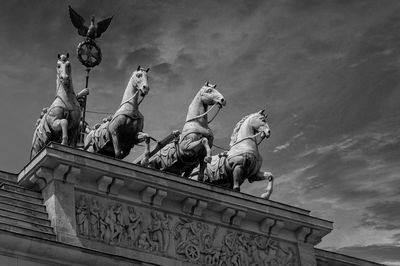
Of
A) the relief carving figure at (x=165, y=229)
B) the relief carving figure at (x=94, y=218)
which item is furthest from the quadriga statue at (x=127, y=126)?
the relief carving figure at (x=94, y=218)

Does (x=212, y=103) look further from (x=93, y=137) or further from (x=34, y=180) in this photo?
(x=34, y=180)

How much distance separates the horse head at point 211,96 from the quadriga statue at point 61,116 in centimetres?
455

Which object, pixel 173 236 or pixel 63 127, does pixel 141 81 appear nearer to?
pixel 63 127

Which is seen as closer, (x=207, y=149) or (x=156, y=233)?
(x=156, y=233)

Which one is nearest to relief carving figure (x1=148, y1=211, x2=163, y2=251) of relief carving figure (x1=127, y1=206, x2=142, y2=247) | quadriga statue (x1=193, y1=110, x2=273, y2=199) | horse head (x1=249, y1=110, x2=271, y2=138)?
relief carving figure (x1=127, y1=206, x2=142, y2=247)

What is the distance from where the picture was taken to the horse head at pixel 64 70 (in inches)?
1229

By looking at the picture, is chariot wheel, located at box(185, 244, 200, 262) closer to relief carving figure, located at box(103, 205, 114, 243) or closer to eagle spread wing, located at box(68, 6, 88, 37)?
relief carving figure, located at box(103, 205, 114, 243)

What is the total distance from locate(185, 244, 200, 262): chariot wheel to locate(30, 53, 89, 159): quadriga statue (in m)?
4.49

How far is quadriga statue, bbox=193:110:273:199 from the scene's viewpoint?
34.2 meters

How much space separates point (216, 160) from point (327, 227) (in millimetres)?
4191

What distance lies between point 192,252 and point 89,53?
12068 mm

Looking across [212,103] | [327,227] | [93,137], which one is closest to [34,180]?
[93,137]

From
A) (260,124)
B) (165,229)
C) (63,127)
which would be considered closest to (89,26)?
(260,124)

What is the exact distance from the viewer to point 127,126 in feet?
105
